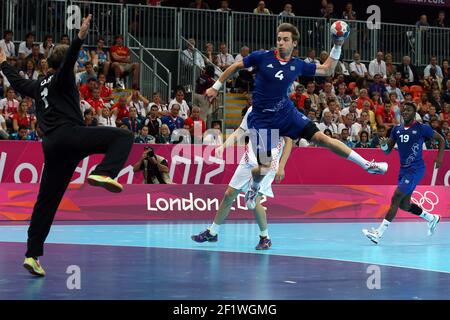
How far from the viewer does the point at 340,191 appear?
68.8ft

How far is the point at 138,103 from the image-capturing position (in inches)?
923

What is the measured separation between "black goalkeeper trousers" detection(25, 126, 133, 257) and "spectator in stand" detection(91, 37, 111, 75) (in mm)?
14756

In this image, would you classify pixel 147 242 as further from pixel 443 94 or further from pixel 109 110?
pixel 443 94

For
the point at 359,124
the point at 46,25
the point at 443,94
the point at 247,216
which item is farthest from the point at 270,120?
the point at 443,94

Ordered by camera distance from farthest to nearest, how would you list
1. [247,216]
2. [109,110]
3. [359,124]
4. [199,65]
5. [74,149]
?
[199,65] → [359,124] → [109,110] → [247,216] → [74,149]

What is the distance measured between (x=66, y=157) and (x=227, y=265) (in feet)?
8.54

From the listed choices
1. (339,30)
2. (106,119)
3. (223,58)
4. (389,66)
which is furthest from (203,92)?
(339,30)

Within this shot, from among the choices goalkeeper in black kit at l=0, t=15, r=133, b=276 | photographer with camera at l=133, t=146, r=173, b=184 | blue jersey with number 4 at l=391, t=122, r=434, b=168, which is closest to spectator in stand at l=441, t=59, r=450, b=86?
photographer with camera at l=133, t=146, r=173, b=184

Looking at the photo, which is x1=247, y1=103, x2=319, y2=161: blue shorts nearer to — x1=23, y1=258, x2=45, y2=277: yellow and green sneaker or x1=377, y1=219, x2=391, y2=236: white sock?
x1=377, y1=219, x2=391, y2=236: white sock

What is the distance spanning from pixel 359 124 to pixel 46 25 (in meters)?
9.62

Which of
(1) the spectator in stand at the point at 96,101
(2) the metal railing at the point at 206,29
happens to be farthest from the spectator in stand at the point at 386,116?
(1) the spectator in stand at the point at 96,101

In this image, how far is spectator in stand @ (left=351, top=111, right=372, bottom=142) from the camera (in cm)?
2489

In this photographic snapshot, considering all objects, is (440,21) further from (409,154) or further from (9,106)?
(409,154)

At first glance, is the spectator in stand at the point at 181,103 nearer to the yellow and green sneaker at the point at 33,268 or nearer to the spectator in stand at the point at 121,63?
the spectator in stand at the point at 121,63
